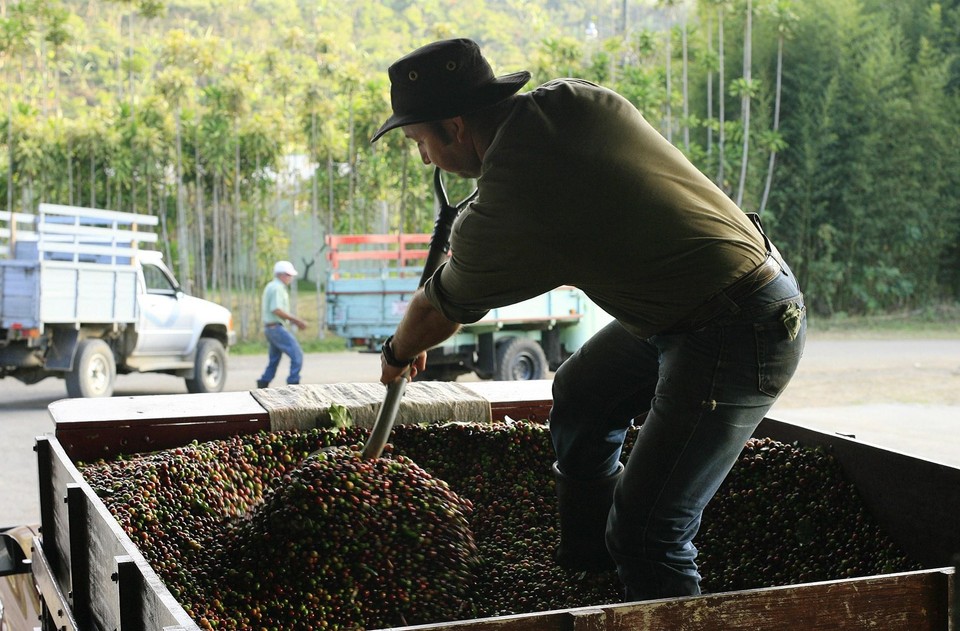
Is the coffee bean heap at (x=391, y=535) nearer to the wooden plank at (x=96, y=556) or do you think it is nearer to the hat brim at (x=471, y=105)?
the wooden plank at (x=96, y=556)

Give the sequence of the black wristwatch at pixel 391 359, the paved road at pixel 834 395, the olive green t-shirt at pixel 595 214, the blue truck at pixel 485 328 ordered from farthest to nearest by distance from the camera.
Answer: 1. the blue truck at pixel 485 328
2. the paved road at pixel 834 395
3. the black wristwatch at pixel 391 359
4. the olive green t-shirt at pixel 595 214

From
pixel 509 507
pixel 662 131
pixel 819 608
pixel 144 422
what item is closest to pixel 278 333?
pixel 144 422

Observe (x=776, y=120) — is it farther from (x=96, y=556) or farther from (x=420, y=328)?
(x=96, y=556)

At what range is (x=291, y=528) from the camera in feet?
8.41

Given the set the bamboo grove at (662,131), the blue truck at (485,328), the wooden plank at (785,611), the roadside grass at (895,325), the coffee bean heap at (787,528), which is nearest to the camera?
the wooden plank at (785,611)

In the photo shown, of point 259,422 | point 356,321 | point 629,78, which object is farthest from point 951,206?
point 259,422

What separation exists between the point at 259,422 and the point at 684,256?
5.88ft

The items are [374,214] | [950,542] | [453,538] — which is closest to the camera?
[950,542]

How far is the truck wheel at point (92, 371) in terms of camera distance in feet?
28.8

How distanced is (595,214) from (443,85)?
0.44 meters

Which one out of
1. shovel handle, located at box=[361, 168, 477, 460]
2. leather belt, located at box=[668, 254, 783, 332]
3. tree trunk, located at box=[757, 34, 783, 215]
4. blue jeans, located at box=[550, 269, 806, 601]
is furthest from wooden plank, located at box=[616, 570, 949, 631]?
tree trunk, located at box=[757, 34, 783, 215]

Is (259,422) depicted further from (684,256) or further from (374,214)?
(374,214)

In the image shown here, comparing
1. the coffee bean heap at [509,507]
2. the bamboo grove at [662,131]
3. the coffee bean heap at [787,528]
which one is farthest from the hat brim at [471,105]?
the bamboo grove at [662,131]

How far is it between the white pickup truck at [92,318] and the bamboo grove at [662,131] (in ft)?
21.2
